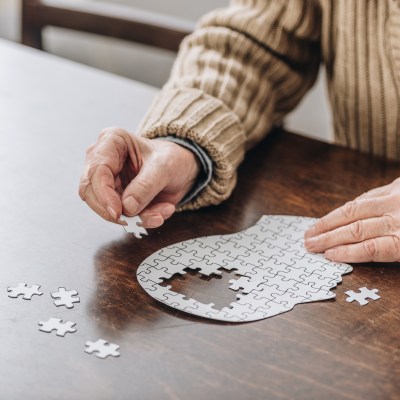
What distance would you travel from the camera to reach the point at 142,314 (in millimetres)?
938

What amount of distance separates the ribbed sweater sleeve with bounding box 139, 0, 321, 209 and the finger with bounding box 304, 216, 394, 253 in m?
0.20

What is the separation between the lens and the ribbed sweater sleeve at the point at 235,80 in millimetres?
1250

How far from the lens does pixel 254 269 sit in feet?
3.41

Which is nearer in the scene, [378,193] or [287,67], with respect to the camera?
[378,193]

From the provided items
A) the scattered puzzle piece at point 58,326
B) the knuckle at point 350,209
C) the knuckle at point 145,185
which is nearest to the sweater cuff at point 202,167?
the knuckle at point 145,185

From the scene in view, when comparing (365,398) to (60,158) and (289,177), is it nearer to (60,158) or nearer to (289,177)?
(289,177)

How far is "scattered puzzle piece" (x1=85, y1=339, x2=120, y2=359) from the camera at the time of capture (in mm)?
855

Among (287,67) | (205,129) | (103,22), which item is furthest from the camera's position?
(103,22)

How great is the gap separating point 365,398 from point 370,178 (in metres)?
0.61

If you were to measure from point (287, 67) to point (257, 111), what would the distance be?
0.54ft

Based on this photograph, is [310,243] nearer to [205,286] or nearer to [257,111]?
[205,286]

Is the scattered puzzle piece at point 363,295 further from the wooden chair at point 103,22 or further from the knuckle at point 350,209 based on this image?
the wooden chair at point 103,22

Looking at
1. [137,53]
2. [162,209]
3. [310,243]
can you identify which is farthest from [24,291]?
[137,53]

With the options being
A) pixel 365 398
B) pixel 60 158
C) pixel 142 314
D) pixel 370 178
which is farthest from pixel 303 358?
pixel 60 158
